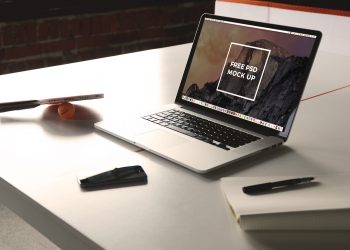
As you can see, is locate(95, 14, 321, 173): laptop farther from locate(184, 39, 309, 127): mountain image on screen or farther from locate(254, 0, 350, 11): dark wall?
locate(254, 0, 350, 11): dark wall

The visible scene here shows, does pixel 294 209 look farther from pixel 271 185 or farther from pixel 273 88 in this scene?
pixel 273 88

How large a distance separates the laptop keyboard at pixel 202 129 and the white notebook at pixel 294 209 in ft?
0.78

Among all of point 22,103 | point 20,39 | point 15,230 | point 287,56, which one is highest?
point 287,56

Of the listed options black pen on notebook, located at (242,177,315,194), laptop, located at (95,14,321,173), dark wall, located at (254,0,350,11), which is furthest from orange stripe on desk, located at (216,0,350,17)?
black pen on notebook, located at (242,177,315,194)

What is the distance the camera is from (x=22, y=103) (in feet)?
4.31

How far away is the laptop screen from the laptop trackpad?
0.16 m

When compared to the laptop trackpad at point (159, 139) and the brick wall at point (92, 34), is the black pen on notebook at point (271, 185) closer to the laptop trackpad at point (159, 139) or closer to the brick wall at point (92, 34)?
the laptop trackpad at point (159, 139)

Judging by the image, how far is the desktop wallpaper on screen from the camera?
1.14 meters

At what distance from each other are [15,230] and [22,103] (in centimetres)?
103

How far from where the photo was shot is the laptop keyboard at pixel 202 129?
44.2 inches

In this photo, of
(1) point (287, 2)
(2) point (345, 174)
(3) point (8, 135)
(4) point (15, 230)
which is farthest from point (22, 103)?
(1) point (287, 2)

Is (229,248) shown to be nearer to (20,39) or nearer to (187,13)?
(20,39)

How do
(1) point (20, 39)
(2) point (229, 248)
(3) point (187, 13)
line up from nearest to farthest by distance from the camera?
(2) point (229, 248) → (1) point (20, 39) → (3) point (187, 13)

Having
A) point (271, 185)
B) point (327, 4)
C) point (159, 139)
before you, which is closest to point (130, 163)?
point (159, 139)
